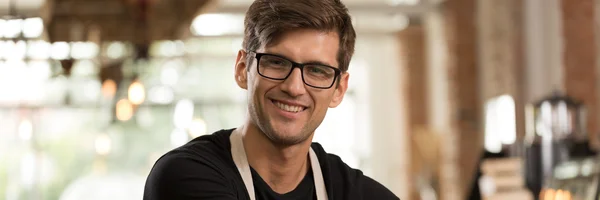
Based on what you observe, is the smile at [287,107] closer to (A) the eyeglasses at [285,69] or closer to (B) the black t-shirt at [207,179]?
(A) the eyeglasses at [285,69]

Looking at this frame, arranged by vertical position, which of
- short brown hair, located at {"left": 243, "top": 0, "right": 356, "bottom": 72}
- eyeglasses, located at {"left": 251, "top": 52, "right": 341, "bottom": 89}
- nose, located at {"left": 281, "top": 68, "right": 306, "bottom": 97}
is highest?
short brown hair, located at {"left": 243, "top": 0, "right": 356, "bottom": 72}

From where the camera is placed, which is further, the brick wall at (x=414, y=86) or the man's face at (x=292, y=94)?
the brick wall at (x=414, y=86)

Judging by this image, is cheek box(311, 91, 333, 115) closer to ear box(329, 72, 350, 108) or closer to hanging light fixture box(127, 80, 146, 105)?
ear box(329, 72, 350, 108)

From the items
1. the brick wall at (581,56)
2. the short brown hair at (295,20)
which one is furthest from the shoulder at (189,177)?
the brick wall at (581,56)

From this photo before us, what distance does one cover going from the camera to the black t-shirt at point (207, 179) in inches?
77.9

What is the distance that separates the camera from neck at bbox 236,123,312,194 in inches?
80.4

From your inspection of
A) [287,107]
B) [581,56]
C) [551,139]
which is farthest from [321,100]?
[581,56]

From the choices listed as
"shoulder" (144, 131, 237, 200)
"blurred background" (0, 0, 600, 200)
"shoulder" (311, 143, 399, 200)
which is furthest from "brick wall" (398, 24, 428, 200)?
"shoulder" (144, 131, 237, 200)

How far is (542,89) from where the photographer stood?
1022cm

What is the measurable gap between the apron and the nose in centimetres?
17

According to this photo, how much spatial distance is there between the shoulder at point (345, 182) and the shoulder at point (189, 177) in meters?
0.19

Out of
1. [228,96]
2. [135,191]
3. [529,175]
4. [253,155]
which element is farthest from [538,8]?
[253,155]

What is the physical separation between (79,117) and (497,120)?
32.8 ft

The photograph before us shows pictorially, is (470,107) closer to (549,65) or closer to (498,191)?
(549,65)
